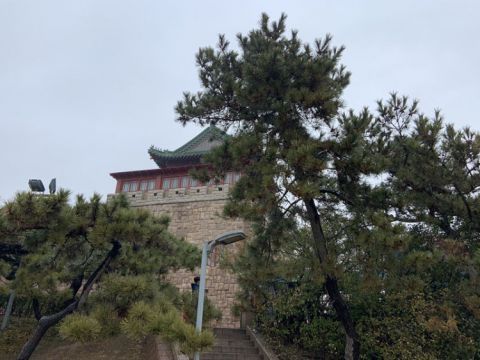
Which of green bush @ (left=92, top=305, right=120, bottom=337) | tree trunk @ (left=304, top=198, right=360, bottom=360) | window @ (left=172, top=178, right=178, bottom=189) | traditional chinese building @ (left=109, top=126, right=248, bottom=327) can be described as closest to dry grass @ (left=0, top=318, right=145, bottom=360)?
green bush @ (left=92, top=305, right=120, bottom=337)

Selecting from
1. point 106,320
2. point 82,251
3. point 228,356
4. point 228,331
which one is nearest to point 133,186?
point 228,331

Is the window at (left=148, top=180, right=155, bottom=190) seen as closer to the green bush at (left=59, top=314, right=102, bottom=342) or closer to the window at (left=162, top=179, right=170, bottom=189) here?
the window at (left=162, top=179, right=170, bottom=189)

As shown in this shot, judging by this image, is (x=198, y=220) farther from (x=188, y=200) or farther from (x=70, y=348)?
(x=70, y=348)

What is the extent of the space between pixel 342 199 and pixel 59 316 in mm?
4705

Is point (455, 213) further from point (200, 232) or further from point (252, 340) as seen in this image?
point (200, 232)

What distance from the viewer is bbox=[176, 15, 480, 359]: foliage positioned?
20.0 ft

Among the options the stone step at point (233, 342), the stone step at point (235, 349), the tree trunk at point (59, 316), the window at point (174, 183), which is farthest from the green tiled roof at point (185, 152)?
the tree trunk at point (59, 316)

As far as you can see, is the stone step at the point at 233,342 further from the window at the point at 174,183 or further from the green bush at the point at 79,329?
the window at the point at 174,183

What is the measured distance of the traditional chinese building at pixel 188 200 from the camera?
1405 centimetres

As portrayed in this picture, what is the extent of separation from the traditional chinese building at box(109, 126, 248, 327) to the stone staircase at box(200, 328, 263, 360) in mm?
3262

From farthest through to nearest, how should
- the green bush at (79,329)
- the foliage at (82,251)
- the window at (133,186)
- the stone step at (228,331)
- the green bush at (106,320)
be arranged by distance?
the window at (133,186)
the stone step at (228,331)
the green bush at (106,320)
the foliage at (82,251)
the green bush at (79,329)

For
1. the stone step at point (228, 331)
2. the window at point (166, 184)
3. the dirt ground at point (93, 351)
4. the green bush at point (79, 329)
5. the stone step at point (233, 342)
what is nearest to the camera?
the green bush at point (79, 329)

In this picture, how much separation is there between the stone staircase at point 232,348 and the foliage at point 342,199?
1138 millimetres

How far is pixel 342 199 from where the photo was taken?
22.3ft
